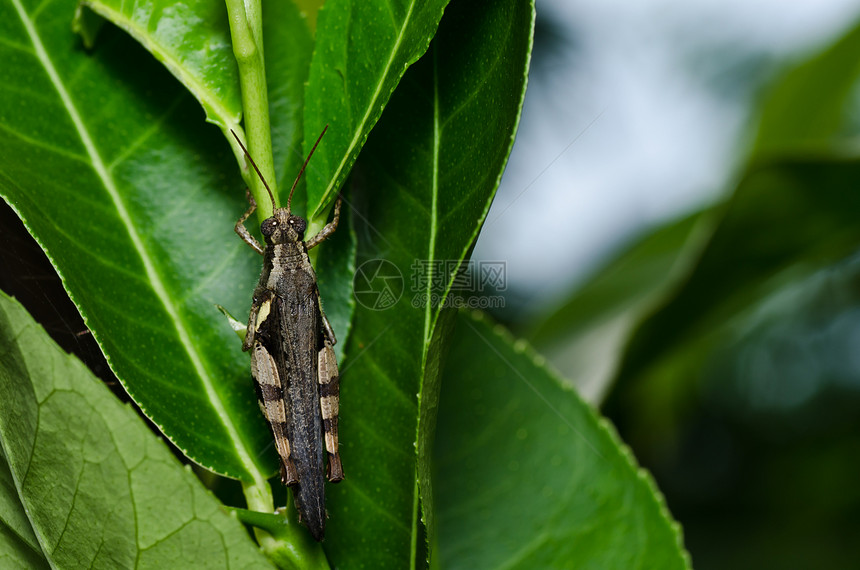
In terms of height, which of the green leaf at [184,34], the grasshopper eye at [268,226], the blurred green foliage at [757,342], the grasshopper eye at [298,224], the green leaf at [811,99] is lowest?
the blurred green foliage at [757,342]

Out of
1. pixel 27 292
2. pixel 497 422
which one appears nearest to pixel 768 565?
pixel 497 422

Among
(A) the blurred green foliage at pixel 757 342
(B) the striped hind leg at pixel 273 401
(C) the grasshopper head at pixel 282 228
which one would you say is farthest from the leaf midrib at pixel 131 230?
(A) the blurred green foliage at pixel 757 342

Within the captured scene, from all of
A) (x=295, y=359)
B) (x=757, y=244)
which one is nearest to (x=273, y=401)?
(x=295, y=359)

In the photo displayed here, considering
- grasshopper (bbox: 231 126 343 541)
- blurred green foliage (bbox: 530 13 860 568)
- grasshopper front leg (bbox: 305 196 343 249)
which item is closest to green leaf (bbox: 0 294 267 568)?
grasshopper (bbox: 231 126 343 541)

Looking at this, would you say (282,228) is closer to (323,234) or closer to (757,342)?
(323,234)

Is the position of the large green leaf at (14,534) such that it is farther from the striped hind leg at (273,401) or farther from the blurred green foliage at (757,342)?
the blurred green foliage at (757,342)

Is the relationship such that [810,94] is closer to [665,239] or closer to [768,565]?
[665,239]
